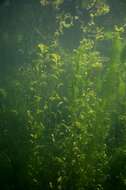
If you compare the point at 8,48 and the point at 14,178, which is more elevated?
the point at 8,48

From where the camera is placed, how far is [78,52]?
3.26m

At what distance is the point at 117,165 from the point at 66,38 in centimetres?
257

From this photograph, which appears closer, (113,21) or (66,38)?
(66,38)

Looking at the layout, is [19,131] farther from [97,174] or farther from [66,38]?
[66,38]

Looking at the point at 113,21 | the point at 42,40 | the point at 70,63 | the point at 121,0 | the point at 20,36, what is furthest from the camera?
the point at 121,0

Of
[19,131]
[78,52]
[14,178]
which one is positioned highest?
[78,52]

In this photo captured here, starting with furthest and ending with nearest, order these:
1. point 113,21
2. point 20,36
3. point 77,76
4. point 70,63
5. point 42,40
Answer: point 113,21, point 20,36, point 42,40, point 70,63, point 77,76

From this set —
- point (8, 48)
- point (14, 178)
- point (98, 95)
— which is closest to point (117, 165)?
point (98, 95)

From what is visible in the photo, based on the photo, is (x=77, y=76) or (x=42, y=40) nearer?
(x=77, y=76)

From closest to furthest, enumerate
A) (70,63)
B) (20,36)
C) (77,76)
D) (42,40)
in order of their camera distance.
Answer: (77,76) < (70,63) < (42,40) < (20,36)

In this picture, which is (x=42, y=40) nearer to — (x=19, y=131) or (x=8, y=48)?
(x=8, y=48)

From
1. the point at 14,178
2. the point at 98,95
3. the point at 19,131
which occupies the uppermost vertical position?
the point at 98,95

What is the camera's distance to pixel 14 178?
3277mm

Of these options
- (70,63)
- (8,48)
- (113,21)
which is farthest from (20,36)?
(70,63)
